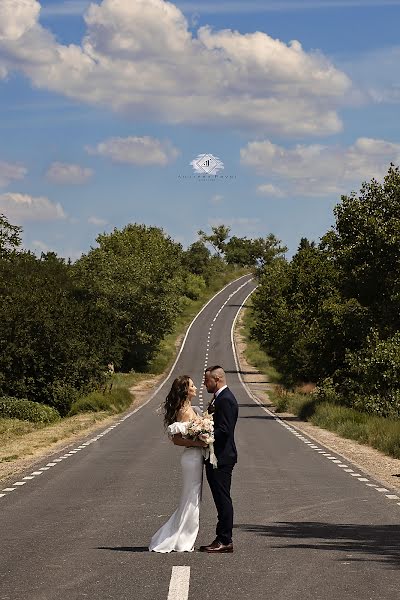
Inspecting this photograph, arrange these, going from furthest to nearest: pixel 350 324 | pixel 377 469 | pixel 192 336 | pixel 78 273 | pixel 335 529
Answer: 1. pixel 192 336
2. pixel 78 273
3. pixel 350 324
4. pixel 377 469
5. pixel 335 529

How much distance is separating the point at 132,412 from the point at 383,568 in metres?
49.0

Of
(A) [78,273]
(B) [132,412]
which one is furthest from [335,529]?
(A) [78,273]

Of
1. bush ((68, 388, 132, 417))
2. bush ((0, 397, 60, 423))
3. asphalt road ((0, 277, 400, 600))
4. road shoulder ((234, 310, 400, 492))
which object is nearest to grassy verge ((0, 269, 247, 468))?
bush ((68, 388, 132, 417))

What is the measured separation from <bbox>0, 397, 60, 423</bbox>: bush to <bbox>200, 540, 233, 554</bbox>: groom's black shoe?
37.8 metres

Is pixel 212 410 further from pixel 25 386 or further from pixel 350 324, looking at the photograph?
pixel 25 386

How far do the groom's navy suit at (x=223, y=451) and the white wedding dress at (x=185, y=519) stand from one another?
21cm

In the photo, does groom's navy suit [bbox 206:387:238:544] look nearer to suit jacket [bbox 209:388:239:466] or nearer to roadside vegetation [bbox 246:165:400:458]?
suit jacket [bbox 209:388:239:466]

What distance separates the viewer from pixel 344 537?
13805mm

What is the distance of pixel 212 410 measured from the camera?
1272 cm

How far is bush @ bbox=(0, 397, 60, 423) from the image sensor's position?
166ft

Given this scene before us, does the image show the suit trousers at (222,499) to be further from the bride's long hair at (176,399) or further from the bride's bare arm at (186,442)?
the bride's long hair at (176,399)

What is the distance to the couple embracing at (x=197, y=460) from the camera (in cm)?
1234

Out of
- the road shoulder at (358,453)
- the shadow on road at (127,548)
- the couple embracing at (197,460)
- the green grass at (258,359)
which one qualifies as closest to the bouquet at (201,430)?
the couple embracing at (197,460)

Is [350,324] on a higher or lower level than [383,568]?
higher
